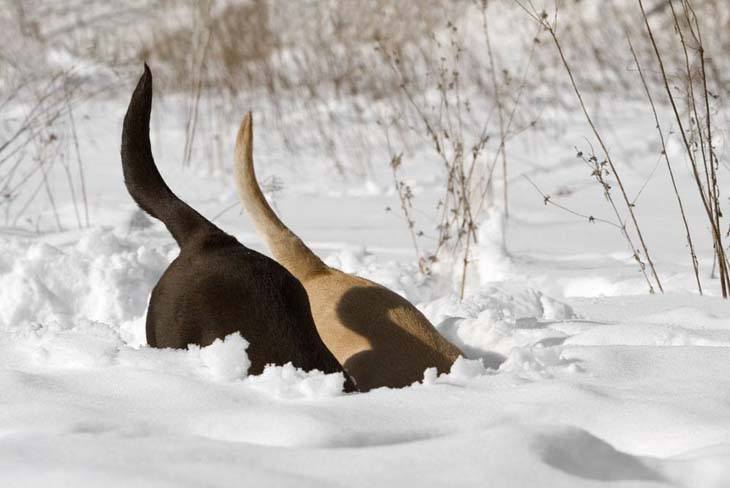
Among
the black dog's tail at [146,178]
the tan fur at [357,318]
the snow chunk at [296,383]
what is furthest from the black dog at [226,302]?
the tan fur at [357,318]

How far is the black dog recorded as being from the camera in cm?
210

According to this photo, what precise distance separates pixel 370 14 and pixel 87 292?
21.2 ft

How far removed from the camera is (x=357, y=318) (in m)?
2.63

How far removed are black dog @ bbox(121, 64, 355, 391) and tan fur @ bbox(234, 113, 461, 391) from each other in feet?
1.11

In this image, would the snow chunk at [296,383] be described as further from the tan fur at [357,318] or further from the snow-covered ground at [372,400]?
the tan fur at [357,318]

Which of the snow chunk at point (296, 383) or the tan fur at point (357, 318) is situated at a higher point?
the tan fur at point (357, 318)

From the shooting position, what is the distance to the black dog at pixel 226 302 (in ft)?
6.88

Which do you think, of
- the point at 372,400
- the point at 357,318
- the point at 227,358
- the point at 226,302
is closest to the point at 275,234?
the point at 357,318

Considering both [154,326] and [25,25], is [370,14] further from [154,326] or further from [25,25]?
[154,326]

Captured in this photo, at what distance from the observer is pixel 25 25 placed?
9297 mm

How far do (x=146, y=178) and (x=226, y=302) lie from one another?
1.35ft

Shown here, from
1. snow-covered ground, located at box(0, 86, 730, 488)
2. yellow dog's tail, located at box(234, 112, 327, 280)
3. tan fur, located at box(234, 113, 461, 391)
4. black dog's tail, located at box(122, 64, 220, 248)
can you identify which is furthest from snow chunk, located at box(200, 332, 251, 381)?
yellow dog's tail, located at box(234, 112, 327, 280)

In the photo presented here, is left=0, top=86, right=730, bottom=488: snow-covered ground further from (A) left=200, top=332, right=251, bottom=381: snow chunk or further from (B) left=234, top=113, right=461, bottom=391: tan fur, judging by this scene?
(B) left=234, top=113, right=461, bottom=391: tan fur

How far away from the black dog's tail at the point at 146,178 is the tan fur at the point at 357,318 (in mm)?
274
